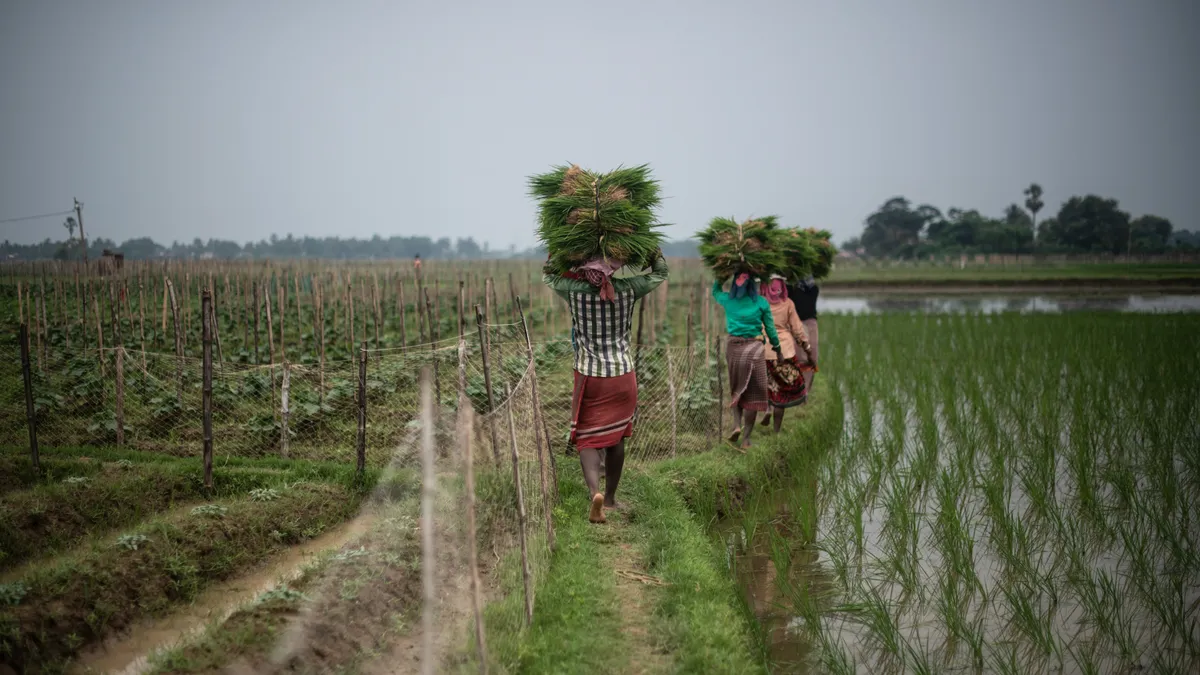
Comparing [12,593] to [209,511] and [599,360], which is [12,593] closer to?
[209,511]

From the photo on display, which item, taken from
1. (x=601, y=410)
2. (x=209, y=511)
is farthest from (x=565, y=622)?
(x=209, y=511)

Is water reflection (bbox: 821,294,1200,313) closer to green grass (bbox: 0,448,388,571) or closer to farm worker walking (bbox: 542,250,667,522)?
farm worker walking (bbox: 542,250,667,522)

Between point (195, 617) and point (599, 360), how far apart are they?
288 cm

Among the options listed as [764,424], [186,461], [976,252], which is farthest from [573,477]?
[976,252]

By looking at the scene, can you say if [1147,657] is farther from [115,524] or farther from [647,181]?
[115,524]

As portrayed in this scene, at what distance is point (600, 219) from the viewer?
16.2ft

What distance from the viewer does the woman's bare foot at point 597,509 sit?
4.81m

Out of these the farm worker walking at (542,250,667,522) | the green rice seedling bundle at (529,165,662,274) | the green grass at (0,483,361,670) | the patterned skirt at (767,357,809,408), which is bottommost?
the green grass at (0,483,361,670)

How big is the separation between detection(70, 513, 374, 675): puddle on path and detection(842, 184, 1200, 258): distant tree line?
187 feet

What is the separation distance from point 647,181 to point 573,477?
2.51m

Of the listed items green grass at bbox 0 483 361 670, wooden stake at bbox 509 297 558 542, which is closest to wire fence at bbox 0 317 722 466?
green grass at bbox 0 483 361 670

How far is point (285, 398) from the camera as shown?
6.98 m

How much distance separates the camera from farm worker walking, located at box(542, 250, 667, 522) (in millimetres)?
4969

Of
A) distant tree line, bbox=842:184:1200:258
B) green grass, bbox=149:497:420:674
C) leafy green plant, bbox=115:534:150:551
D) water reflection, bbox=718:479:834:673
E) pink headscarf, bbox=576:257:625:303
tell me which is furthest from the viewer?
distant tree line, bbox=842:184:1200:258
